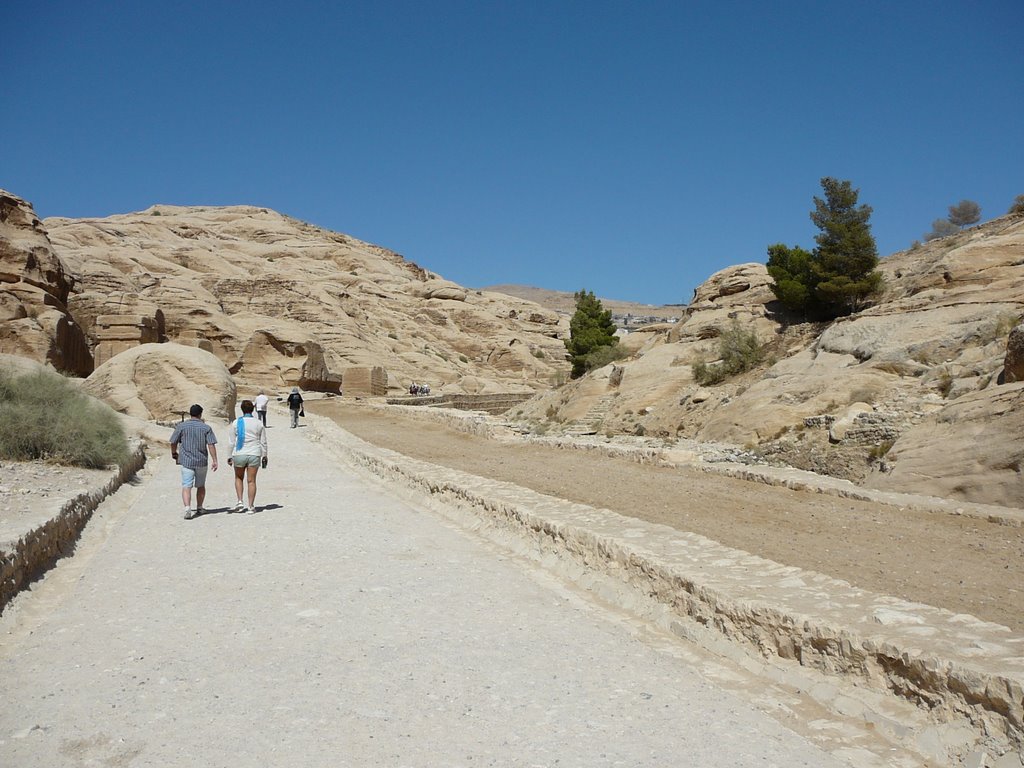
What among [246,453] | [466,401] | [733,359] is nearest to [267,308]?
[466,401]

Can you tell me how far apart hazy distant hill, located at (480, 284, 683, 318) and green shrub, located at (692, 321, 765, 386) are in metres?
113

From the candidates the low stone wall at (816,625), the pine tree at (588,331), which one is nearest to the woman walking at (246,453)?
the low stone wall at (816,625)

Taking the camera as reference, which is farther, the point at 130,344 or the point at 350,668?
the point at 130,344

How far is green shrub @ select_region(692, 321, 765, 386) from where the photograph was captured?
760 inches

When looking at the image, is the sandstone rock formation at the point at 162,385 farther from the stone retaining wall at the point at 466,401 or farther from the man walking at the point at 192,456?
the stone retaining wall at the point at 466,401

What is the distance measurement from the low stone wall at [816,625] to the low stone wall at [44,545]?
13.3 ft

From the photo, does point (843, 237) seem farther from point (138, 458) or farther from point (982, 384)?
point (138, 458)

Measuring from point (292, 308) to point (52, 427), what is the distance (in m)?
37.5

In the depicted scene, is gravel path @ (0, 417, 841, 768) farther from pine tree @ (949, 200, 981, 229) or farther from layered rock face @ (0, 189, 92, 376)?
pine tree @ (949, 200, 981, 229)

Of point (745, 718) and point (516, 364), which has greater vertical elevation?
point (516, 364)

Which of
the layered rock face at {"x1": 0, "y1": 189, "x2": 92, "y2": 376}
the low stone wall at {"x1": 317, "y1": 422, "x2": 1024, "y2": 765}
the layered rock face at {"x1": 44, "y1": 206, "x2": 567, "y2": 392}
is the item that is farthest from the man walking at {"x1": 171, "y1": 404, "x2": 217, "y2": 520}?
the layered rock face at {"x1": 44, "y1": 206, "x2": 567, "y2": 392}

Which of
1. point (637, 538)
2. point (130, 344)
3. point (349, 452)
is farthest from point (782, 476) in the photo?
point (130, 344)

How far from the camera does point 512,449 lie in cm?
1642

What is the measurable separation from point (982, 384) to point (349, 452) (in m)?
11.2
